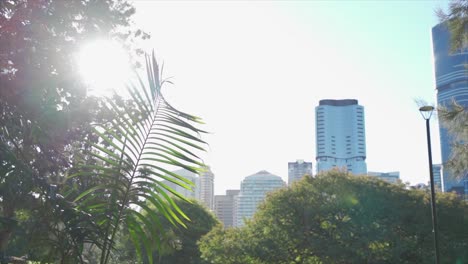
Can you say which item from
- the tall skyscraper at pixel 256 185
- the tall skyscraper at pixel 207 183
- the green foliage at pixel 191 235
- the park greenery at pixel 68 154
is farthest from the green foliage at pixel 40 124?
the tall skyscraper at pixel 256 185

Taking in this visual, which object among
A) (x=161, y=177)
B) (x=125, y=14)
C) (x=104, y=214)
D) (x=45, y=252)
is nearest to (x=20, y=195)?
(x=45, y=252)

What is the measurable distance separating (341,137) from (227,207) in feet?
222

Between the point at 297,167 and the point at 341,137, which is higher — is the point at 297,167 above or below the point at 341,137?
below

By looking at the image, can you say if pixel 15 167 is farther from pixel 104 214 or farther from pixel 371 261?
pixel 371 261

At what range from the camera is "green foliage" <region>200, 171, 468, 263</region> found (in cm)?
1773

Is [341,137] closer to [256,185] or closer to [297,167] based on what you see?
[297,167]

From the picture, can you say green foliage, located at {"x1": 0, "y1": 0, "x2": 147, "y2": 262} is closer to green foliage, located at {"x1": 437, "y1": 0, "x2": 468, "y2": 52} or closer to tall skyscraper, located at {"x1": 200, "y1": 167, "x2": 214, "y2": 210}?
tall skyscraper, located at {"x1": 200, "y1": 167, "x2": 214, "y2": 210}

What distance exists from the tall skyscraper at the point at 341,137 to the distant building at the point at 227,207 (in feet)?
182

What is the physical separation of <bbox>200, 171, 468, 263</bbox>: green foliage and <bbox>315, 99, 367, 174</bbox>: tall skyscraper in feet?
481

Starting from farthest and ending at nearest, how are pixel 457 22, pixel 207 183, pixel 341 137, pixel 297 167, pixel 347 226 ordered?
pixel 341 137
pixel 297 167
pixel 347 226
pixel 207 183
pixel 457 22

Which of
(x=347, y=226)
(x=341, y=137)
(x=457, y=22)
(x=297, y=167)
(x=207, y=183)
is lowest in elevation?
(x=347, y=226)

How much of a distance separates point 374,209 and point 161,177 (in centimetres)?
1760

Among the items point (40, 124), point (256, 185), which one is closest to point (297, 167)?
point (256, 185)

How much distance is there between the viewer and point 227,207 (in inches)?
4449
